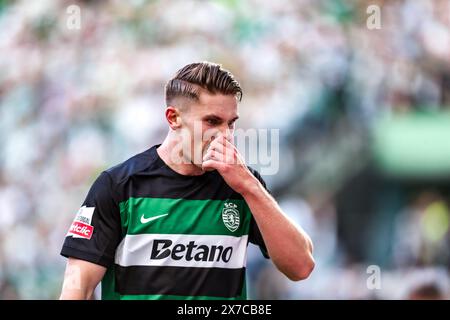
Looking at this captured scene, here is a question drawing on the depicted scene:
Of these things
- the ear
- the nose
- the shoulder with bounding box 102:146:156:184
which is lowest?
the shoulder with bounding box 102:146:156:184

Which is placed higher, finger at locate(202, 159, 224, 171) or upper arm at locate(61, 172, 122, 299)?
finger at locate(202, 159, 224, 171)

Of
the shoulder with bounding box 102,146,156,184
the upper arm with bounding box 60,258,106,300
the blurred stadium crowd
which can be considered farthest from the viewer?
the blurred stadium crowd

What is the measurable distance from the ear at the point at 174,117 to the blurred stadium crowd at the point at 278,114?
3.25 meters

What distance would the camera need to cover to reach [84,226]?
2580 mm

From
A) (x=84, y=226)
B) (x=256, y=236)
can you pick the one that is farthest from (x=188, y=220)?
(x=84, y=226)

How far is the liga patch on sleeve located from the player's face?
1.37 feet

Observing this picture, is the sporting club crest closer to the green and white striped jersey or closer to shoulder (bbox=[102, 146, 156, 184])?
the green and white striped jersey

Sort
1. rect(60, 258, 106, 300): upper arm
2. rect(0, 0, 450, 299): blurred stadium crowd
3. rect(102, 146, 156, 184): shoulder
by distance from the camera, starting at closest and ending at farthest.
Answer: rect(60, 258, 106, 300): upper arm → rect(102, 146, 156, 184): shoulder → rect(0, 0, 450, 299): blurred stadium crowd

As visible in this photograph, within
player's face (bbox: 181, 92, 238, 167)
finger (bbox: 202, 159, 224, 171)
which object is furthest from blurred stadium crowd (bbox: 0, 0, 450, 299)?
finger (bbox: 202, 159, 224, 171)

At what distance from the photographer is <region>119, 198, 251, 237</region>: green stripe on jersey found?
2.62 m

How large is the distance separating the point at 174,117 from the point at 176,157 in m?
0.15

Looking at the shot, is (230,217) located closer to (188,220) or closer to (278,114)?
(188,220)

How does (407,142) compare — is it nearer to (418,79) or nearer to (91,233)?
(418,79)
